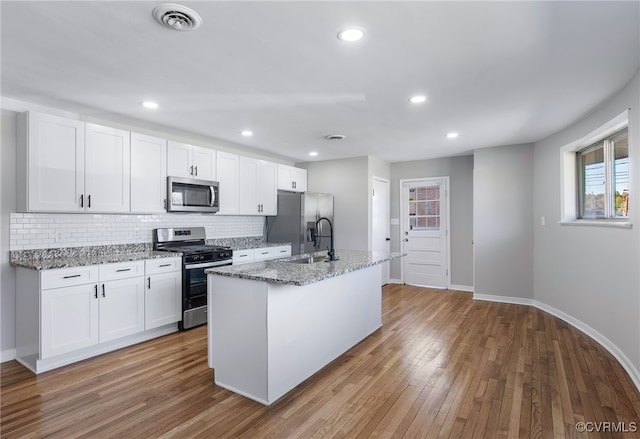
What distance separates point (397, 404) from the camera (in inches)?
93.9

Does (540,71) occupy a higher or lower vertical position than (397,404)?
higher

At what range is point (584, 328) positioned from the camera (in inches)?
149

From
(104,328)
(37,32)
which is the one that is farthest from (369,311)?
(37,32)

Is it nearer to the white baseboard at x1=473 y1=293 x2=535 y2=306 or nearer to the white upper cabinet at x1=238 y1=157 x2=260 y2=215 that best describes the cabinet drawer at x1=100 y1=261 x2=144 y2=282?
the white upper cabinet at x1=238 y1=157 x2=260 y2=215

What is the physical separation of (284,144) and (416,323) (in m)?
3.00

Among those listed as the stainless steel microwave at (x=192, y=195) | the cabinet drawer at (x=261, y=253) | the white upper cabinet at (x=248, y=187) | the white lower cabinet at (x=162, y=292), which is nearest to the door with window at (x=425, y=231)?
the cabinet drawer at (x=261, y=253)

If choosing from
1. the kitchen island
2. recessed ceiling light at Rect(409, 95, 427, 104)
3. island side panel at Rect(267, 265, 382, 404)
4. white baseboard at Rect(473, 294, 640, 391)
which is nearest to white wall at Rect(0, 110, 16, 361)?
the kitchen island

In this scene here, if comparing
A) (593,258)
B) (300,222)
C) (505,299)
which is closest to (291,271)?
(300,222)

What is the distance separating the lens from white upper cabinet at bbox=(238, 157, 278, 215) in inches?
200

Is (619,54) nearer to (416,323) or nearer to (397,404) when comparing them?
(397,404)

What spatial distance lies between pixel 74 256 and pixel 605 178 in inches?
217

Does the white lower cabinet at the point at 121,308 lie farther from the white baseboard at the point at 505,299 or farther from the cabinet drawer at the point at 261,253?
the white baseboard at the point at 505,299

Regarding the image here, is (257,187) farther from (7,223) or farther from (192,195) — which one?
(7,223)

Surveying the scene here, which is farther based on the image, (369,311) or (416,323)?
(416,323)
